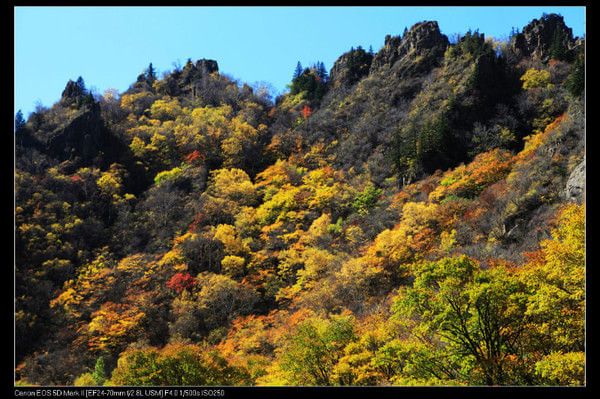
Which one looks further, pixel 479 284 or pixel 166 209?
pixel 166 209

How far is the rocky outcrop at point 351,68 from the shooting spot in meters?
81.6

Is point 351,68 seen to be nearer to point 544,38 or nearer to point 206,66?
point 206,66

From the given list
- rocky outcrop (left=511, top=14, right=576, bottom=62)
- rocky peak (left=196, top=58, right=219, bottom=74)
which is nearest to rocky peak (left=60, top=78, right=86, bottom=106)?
rocky peak (left=196, top=58, right=219, bottom=74)

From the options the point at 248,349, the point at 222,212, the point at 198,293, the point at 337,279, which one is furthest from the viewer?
the point at 222,212

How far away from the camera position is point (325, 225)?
171 ft

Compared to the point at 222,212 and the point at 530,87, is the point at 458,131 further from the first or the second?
the point at 222,212

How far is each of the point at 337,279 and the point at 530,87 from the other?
3503cm

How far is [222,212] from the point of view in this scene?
5847cm

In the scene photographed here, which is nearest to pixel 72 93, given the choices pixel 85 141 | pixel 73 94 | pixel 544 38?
pixel 73 94

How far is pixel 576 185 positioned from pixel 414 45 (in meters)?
43.9

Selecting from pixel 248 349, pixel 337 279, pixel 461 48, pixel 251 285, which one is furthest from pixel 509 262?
pixel 461 48

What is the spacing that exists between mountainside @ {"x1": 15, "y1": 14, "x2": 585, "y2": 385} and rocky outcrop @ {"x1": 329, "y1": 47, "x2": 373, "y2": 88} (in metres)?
0.31

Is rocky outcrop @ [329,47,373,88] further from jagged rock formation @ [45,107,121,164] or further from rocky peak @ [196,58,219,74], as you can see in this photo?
jagged rock formation @ [45,107,121,164]

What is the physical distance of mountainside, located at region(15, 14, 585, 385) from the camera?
19.4 meters
